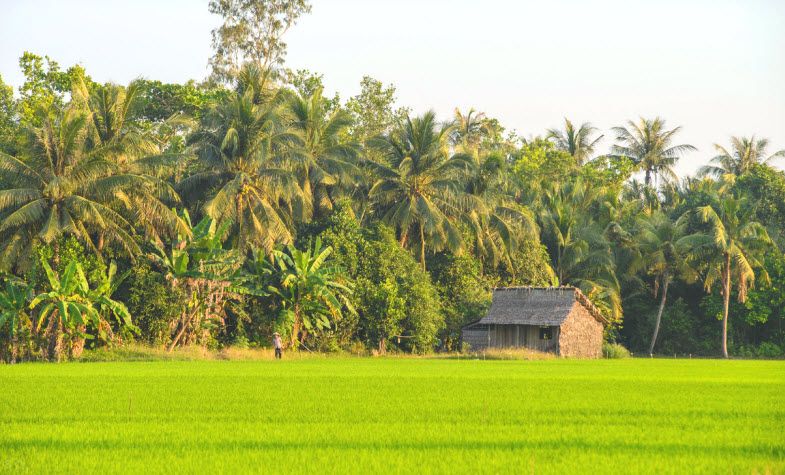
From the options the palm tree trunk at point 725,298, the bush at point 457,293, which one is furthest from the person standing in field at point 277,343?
the palm tree trunk at point 725,298

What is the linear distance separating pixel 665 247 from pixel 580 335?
30.0 feet

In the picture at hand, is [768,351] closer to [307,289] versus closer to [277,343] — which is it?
[307,289]

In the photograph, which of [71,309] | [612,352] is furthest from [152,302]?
[612,352]

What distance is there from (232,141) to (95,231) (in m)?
5.44

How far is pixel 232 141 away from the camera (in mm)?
32375

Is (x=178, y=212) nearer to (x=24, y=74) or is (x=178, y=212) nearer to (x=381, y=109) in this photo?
(x=24, y=74)

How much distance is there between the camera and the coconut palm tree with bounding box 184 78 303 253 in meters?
32.3

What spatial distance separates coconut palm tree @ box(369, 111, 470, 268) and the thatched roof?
3.24m

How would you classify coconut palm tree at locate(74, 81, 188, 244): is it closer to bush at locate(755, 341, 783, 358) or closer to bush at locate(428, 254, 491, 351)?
bush at locate(428, 254, 491, 351)

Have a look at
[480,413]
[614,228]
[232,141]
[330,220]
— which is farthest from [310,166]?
[480,413]

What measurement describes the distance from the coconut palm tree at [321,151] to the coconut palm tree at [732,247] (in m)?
16.6

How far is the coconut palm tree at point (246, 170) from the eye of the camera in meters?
32.3

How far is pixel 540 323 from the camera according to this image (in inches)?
1474

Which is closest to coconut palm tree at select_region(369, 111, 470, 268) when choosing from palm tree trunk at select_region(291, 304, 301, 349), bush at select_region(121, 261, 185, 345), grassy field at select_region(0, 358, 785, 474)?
palm tree trunk at select_region(291, 304, 301, 349)
